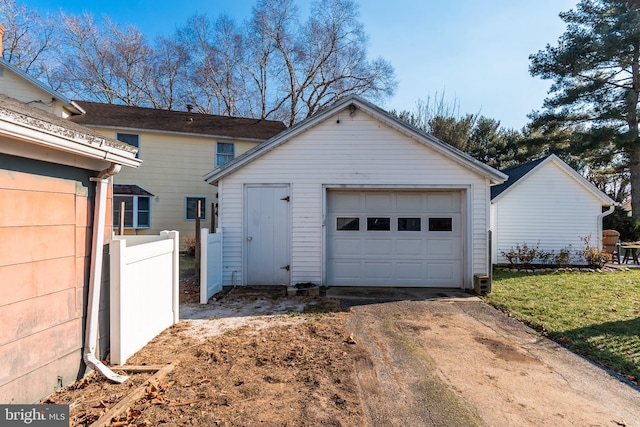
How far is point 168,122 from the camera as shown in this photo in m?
15.4

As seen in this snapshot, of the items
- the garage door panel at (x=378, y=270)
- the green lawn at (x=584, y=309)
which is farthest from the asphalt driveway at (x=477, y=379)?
the garage door panel at (x=378, y=270)

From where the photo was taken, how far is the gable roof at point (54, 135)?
2172 mm

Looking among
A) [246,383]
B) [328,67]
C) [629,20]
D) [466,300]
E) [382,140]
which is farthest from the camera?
[328,67]

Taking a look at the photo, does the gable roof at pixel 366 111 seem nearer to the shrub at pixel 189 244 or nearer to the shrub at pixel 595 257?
the shrub at pixel 595 257

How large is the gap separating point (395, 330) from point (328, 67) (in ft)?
76.7

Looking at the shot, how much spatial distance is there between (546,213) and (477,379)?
10758 millimetres

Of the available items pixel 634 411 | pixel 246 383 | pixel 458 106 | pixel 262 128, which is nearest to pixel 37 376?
pixel 246 383

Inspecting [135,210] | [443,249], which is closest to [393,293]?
[443,249]

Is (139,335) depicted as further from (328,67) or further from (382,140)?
(328,67)

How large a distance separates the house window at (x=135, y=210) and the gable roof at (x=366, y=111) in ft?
27.0

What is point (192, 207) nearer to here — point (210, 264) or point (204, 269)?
point (210, 264)

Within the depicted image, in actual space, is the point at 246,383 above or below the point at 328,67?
below

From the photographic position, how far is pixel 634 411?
290 cm

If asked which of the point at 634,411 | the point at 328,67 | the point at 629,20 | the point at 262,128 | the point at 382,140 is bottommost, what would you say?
the point at 634,411
